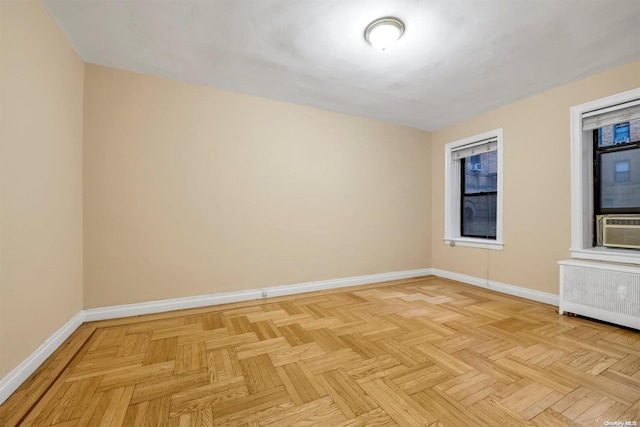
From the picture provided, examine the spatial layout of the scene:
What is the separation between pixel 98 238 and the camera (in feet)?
8.45

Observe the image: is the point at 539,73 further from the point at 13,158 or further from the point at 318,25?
the point at 13,158

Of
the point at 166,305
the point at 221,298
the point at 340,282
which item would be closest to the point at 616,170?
the point at 340,282

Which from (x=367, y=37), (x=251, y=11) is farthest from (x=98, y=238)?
(x=367, y=37)

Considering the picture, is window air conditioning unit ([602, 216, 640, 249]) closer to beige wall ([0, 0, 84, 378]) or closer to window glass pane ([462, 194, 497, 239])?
window glass pane ([462, 194, 497, 239])

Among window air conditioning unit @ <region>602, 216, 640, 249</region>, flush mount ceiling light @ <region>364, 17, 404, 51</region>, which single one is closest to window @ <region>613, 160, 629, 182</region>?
window air conditioning unit @ <region>602, 216, 640, 249</region>

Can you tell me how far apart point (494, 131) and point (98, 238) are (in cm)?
474

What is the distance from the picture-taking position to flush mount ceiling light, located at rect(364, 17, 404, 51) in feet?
6.50

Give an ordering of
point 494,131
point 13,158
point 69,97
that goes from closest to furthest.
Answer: point 13,158
point 69,97
point 494,131

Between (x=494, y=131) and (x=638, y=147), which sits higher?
(x=494, y=131)

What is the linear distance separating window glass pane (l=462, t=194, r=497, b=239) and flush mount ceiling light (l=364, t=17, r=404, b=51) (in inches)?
112

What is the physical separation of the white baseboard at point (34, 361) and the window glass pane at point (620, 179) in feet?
16.4

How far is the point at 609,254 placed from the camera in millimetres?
2594

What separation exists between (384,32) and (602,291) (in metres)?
2.98

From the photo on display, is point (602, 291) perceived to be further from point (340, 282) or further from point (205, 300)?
point (205, 300)
